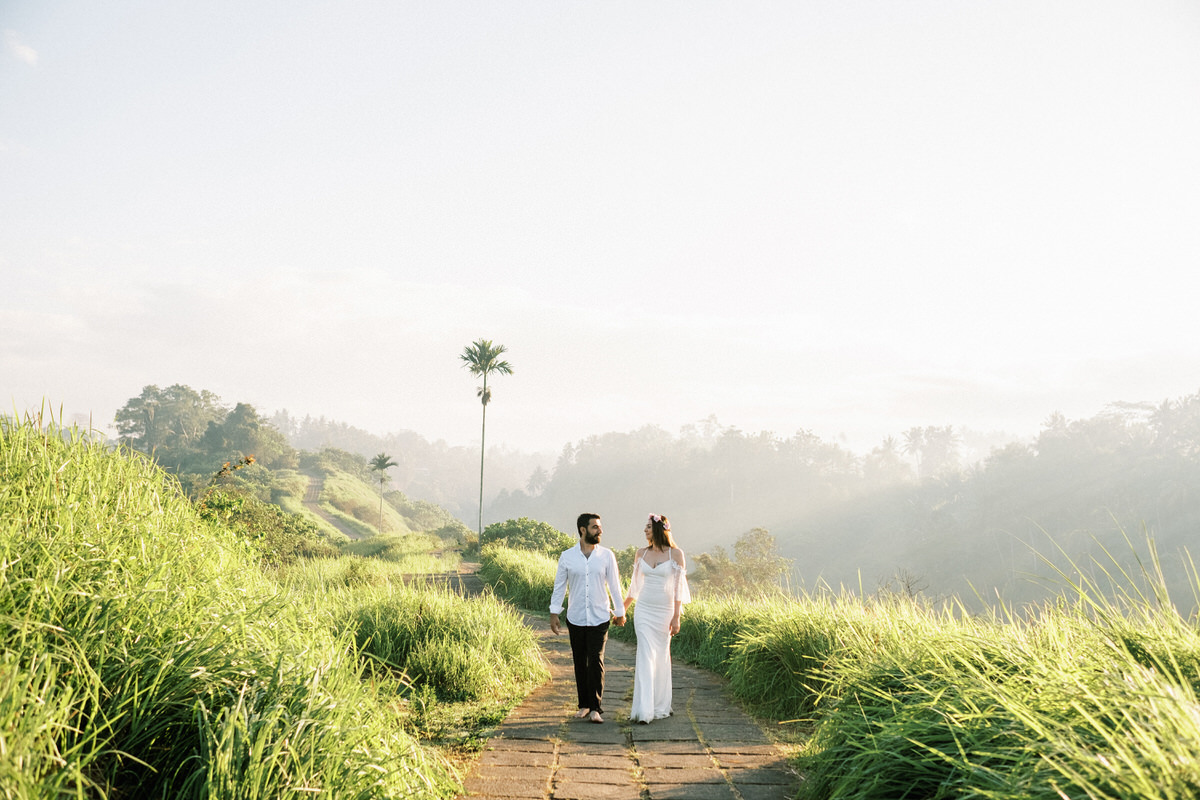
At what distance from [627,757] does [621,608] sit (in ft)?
4.80

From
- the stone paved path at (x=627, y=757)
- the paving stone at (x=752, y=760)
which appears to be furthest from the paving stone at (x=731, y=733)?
the paving stone at (x=752, y=760)

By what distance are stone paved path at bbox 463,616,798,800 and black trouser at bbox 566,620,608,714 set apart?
0.73ft

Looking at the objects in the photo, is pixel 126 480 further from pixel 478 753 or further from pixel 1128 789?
pixel 1128 789

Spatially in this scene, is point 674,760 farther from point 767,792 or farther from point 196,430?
point 196,430

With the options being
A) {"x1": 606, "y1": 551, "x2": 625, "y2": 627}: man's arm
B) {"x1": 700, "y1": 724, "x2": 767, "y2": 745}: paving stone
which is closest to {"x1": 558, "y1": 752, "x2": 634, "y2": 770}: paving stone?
{"x1": 700, "y1": 724, "x2": 767, "y2": 745}: paving stone

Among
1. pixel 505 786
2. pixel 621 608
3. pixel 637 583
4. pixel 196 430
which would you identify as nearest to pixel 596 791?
pixel 505 786

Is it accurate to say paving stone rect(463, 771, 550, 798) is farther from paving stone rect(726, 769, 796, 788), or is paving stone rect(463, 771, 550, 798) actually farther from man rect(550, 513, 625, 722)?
man rect(550, 513, 625, 722)

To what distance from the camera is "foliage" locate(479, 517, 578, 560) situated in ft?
98.4

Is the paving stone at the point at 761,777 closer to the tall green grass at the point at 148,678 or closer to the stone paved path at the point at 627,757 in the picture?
the stone paved path at the point at 627,757

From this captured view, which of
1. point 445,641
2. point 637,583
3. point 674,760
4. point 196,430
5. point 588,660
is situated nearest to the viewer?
point 674,760

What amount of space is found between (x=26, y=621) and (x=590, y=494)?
142037mm

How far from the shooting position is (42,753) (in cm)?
214

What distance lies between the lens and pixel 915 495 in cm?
9719

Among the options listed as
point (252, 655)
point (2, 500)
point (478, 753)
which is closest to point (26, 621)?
point (252, 655)
